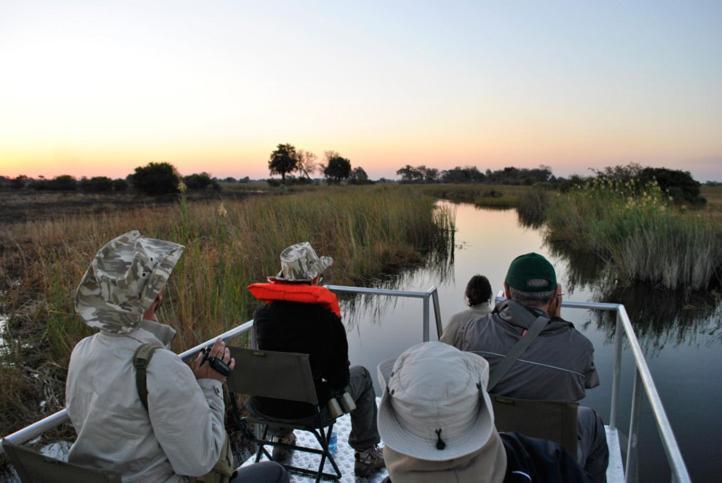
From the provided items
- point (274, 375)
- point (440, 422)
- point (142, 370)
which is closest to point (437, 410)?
point (440, 422)

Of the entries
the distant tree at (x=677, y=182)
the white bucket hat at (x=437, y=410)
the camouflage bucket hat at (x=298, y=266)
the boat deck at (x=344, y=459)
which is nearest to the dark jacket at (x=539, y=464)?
the white bucket hat at (x=437, y=410)

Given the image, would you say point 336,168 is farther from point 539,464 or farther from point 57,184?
point 539,464

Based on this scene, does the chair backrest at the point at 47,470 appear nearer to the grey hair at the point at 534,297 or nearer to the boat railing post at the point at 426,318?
the grey hair at the point at 534,297

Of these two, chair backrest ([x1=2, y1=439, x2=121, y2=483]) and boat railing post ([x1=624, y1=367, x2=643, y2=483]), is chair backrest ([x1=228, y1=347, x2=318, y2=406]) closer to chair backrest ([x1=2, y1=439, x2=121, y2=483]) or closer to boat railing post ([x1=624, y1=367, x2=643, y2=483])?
chair backrest ([x1=2, y1=439, x2=121, y2=483])

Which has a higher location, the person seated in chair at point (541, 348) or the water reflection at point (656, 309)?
the person seated in chair at point (541, 348)

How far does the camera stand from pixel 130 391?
1.26m

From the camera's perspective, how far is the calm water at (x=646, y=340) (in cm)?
411

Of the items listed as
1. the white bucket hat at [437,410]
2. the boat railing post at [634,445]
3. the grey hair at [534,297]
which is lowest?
the boat railing post at [634,445]

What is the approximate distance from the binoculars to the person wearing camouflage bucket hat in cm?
96

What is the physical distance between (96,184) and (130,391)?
1626 inches

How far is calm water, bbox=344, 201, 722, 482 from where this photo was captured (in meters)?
4.11

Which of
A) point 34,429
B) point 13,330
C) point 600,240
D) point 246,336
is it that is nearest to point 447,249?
point 600,240

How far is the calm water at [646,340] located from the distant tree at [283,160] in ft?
180

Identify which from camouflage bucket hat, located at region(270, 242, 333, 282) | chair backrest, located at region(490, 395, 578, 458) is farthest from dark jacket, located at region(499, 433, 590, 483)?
camouflage bucket hat, located at region(270, 242, 333, 282)
